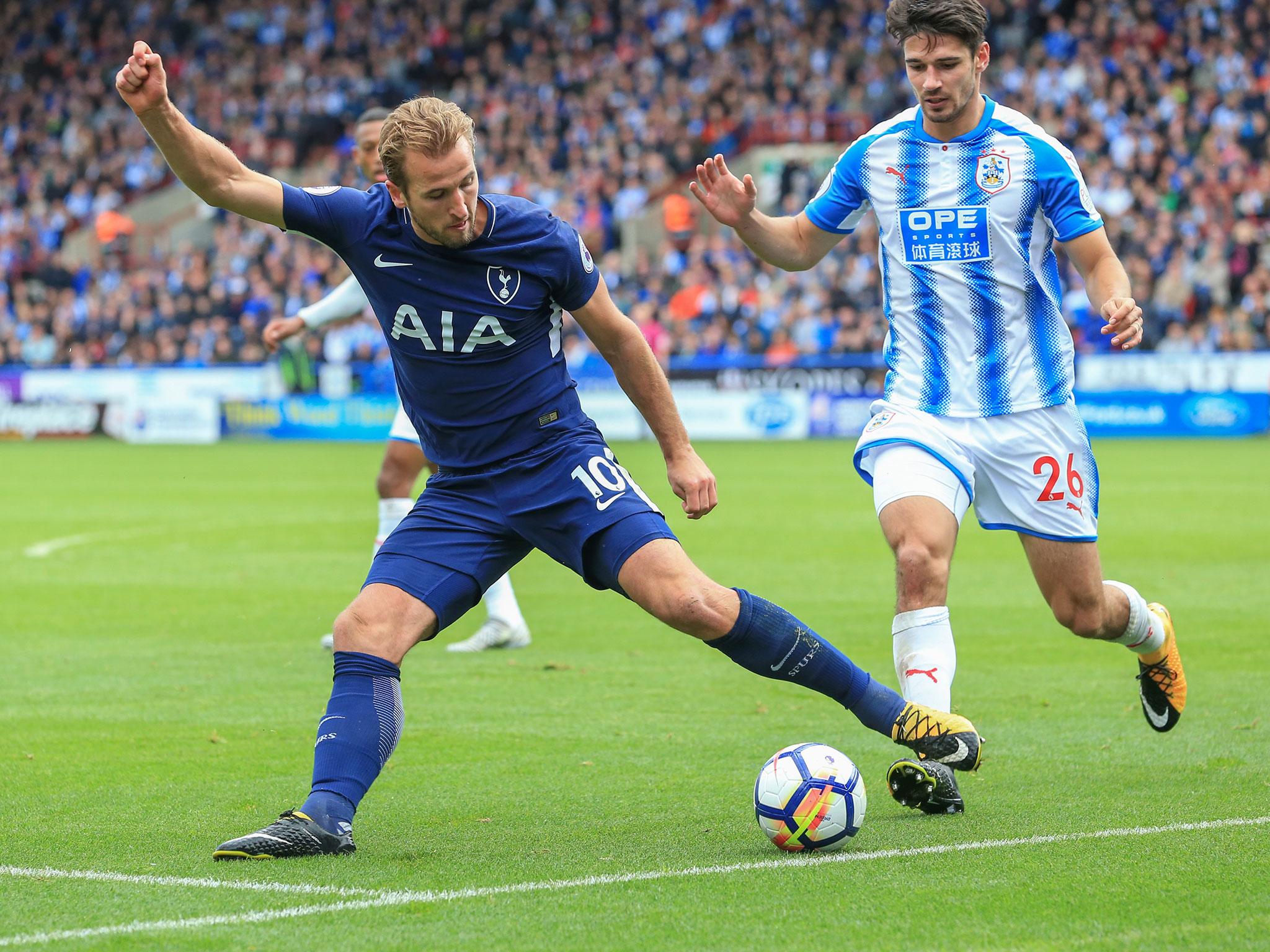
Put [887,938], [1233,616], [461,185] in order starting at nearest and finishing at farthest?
1. [887,938]
2. [461,185]
3. [1233,616]

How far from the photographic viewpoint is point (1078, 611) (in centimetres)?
585

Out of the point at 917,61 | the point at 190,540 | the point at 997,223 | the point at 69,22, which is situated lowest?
the point at 190,540

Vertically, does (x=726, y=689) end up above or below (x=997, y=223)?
below

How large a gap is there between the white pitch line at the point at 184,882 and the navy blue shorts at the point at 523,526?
3.15ft

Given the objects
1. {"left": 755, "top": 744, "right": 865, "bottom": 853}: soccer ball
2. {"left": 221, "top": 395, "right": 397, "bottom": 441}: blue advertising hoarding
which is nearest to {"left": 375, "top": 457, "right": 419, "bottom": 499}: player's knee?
{"left": 755, "top": 744, "right": 865, "bottom": 853}: soccer ball

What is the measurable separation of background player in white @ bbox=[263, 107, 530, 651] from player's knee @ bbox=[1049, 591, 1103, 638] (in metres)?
3.65

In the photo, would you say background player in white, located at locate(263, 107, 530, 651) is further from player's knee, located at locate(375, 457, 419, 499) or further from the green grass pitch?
the green grass pitch

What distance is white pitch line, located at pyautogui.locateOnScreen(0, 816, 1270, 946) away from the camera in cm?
393

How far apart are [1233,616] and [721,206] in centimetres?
518

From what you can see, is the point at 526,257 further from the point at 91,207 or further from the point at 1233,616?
the point at 91,207

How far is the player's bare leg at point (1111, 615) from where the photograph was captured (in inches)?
226

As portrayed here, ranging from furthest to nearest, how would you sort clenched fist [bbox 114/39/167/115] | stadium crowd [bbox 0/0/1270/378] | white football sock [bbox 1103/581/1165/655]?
1. stadium crowd [bbox 0/0/1270/378]
2. white football sock [bbox 1103/581/1165/655]
3. clenched fist [bbox 114/39/167/115]

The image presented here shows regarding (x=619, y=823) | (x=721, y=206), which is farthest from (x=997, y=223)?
(x=619, y=823)

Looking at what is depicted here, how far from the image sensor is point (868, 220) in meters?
29.2
